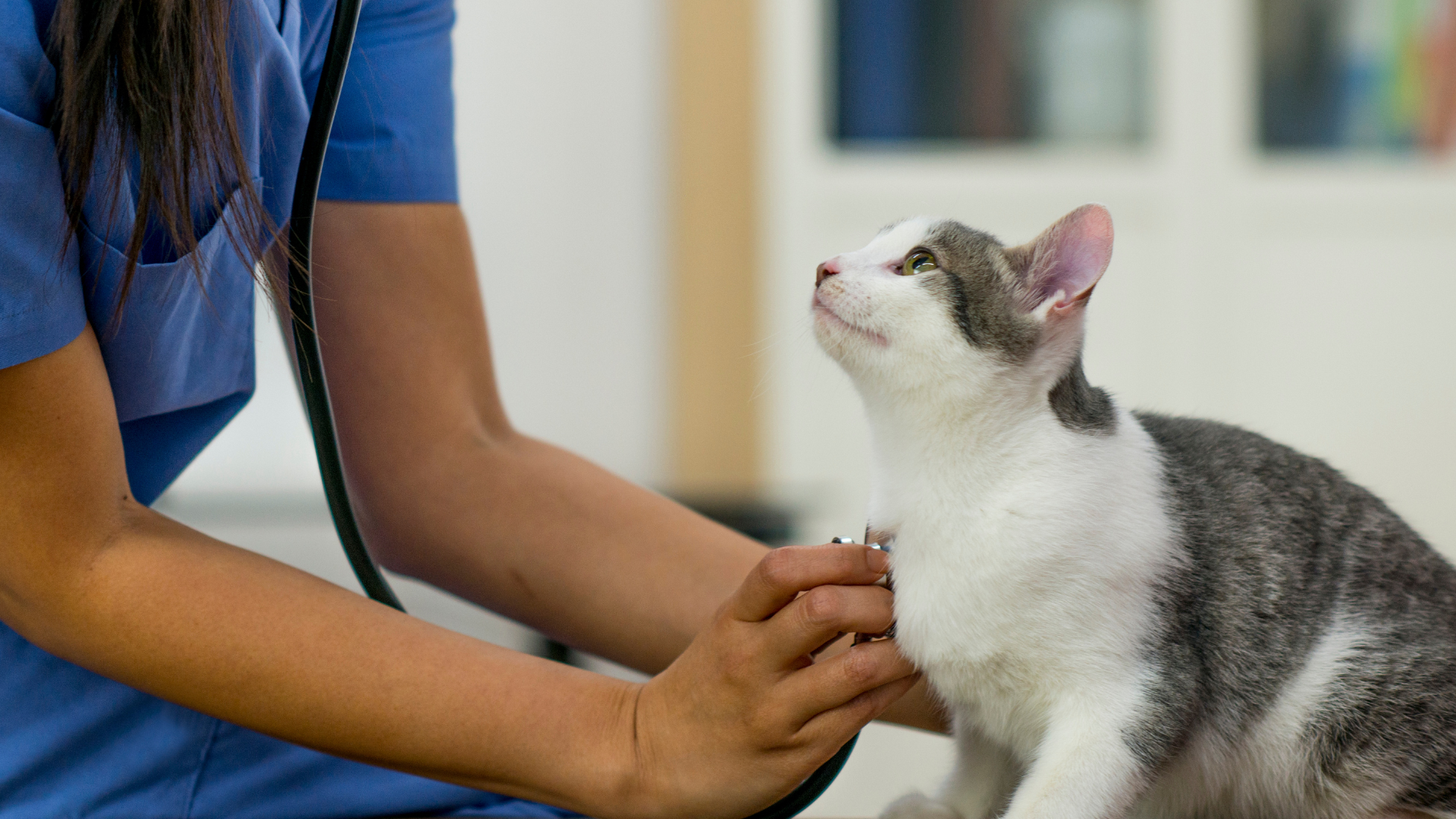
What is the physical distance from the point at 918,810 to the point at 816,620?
0.16 meters

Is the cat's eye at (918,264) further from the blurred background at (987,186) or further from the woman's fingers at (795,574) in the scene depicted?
the blurred background at (987,186)

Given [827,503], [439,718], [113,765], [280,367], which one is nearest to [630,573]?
[439,718]

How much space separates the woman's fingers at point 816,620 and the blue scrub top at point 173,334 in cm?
25

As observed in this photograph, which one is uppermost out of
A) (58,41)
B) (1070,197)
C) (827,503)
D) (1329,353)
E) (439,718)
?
(58,41)

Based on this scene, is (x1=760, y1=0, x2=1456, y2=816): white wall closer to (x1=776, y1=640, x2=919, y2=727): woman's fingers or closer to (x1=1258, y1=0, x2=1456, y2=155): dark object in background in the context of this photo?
(x1=1258, y1=0, x2=1456, y2=155): dark object in background

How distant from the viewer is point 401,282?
0.79 metres

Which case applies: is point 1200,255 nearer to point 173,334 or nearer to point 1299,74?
point 1299,74

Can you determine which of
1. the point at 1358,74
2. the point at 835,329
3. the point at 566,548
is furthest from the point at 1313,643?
the point at 1358,74

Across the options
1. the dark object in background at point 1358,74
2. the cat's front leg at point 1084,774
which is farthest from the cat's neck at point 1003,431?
the dark object in background at point 1358,74

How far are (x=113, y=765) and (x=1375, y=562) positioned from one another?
2.29 feet

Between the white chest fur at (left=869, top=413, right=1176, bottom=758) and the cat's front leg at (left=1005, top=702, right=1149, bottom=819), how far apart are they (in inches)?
0.6

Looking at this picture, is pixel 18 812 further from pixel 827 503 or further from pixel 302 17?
pixel 827 503

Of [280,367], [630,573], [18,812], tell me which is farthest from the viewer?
[280,367]

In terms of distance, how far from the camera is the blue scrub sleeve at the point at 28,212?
49cm
